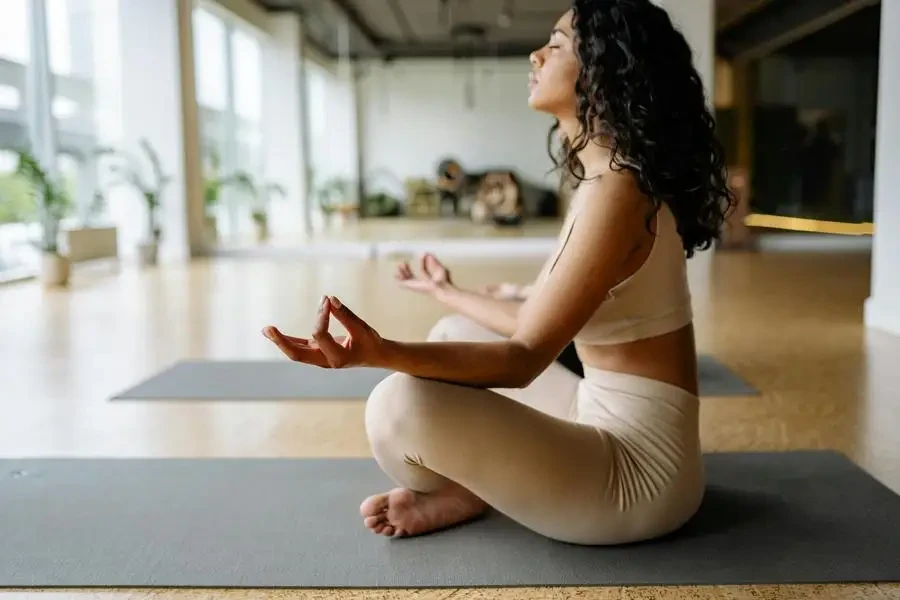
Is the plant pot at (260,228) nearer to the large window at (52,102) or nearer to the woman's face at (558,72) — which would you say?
the large window at (52,102)

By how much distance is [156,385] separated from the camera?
10.8 feet

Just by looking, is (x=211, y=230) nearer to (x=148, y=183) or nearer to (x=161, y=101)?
(x=148, y=183)

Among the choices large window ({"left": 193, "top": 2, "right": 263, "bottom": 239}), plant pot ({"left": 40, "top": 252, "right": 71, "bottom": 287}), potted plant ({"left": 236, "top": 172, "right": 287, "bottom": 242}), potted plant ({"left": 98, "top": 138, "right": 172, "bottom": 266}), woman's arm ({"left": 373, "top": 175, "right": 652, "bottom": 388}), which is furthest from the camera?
potted plant ({"left": 236, "top": 172, "right": 287, "bottom": 242})

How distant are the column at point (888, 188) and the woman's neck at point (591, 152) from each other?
317 cm

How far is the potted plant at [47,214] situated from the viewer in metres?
6.28

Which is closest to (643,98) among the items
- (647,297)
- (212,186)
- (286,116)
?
(647,297)

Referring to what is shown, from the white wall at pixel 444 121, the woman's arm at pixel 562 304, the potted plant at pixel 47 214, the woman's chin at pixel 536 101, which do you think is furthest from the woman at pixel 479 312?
the white wall at pixel 444 121

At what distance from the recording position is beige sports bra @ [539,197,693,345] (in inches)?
61.9

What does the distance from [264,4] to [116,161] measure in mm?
4454

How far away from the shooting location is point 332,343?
4.10ft

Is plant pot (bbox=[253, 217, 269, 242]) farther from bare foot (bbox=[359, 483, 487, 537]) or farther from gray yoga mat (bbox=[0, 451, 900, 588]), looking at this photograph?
bare foot (bbox=[359, 483, 487, 537])

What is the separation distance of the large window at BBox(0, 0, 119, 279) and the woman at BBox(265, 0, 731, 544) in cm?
590

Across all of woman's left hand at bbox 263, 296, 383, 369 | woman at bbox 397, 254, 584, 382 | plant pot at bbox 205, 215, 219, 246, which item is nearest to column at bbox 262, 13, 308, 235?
plant pot at bbox 205, 215, 219, 246

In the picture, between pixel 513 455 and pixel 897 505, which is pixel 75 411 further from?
pixel 897 505
